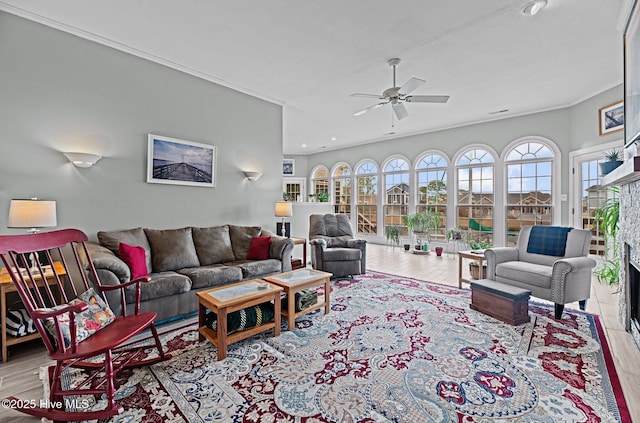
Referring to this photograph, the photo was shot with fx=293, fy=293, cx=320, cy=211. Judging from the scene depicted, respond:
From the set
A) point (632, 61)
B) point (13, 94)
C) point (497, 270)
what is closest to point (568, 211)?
point (497, 270)

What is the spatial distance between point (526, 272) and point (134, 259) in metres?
4.12

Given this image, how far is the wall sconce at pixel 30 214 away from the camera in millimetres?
2371

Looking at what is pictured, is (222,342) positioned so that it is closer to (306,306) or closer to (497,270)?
(306,306)

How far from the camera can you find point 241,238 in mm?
4184

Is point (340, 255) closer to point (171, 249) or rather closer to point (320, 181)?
point (171, 249)

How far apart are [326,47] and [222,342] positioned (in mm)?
3248

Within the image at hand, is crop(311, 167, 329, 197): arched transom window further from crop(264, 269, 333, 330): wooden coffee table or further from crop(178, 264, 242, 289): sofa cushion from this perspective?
crop(264, 269, 333, 330): wooden coffee table

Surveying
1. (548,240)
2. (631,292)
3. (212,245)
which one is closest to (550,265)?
(548,240)

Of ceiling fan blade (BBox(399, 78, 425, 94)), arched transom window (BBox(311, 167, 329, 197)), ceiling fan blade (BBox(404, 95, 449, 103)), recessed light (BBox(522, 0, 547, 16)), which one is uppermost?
recessed light (BBox(522, 0, 547, 16))

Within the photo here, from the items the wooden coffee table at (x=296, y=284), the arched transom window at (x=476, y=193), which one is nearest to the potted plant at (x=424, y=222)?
the arched transom window at (x=476, y=193)

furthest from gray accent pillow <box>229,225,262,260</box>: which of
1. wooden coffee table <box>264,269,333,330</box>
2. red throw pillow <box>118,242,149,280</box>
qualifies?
red throw pillow <box>118,242,149,280</box>

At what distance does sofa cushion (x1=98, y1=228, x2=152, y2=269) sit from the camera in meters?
3.07

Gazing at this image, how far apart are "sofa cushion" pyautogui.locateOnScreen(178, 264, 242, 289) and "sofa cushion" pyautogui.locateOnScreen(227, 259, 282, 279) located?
10cm

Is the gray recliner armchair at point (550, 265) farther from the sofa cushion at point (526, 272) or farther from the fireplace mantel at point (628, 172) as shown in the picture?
the fireplace mantel at point (628, 172)
